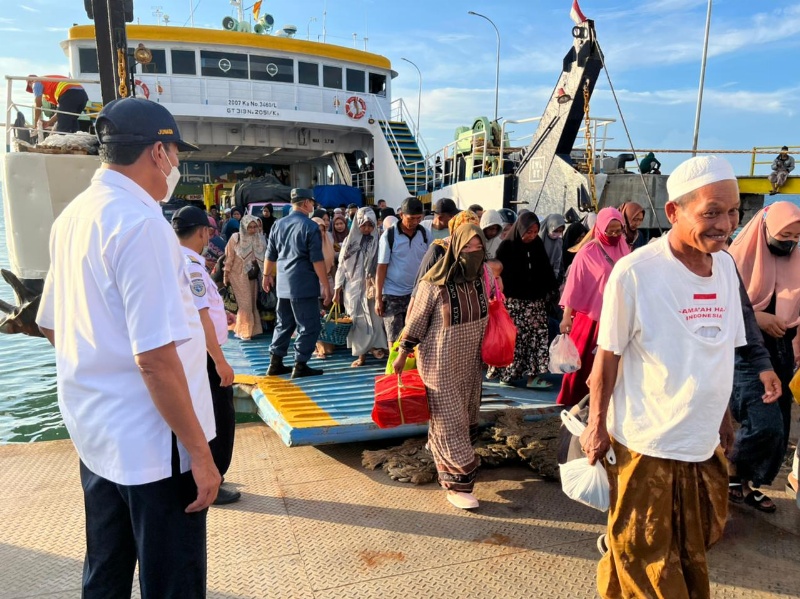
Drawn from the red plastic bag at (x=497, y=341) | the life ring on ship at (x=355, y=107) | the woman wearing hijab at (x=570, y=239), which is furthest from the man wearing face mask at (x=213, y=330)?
the life ring on ship at (x=355, y=107)

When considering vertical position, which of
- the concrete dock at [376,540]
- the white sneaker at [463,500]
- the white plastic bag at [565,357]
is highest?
the white plastic bag at [565,357]

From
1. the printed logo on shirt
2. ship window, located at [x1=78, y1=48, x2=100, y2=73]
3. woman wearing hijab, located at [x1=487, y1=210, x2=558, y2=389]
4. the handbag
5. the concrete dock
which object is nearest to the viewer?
the printed logo on shirt

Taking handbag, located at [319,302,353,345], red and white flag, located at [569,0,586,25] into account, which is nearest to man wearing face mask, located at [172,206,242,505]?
handbag, located at [319,302,353,345]

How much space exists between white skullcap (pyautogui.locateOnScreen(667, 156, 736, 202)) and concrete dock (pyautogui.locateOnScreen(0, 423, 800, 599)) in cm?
171

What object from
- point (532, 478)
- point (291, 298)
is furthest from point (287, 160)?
point (532, 478)

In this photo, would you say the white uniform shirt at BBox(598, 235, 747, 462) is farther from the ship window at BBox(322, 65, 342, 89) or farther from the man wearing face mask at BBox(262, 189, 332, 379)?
the ship window at BBox(322, 65, 342, 89)

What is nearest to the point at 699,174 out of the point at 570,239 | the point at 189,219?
the point at 189,219

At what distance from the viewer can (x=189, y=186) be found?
24.1 m

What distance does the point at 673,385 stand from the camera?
1.87m

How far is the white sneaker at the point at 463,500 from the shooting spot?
10.1 feet

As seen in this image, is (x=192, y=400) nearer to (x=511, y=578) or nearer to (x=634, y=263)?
(x=634, y=263)

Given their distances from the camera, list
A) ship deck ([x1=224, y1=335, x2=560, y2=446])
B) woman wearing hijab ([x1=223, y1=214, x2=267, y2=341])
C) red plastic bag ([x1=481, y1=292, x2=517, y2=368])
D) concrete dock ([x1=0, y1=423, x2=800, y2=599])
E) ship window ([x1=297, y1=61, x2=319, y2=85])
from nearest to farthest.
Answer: concrete dock ([x1=0, y1=423, x2=800, y2=599]) < red plastic bag ([x1=481, y1=292, x2=517, y2=368]) < ship deck ([x1=224, y1=335, x2=560, y2=446]) < woman wearing hijab ([x1=223, y1=214, x2=267, y2=341]) < ship window ([x1=297, y1=61, x2=319, y2=85])

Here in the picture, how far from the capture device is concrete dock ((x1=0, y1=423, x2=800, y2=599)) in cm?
243

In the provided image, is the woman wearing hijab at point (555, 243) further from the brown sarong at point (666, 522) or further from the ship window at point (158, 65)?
the ship window at point (158, 65)
